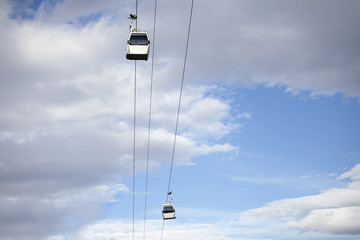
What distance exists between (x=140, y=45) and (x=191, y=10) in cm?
634

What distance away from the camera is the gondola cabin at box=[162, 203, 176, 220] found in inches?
1657

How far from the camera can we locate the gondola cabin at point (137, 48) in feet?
74.1

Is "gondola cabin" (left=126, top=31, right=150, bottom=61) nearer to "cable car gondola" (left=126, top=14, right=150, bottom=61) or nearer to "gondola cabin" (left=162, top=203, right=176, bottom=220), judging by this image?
"cable car gondola" (left=126, top=14, right=150, bottom=61)

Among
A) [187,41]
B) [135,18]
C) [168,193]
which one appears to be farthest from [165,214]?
[187,41]

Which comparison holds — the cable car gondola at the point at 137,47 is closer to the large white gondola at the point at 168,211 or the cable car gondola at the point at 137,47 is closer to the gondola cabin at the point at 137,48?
the gondola cabin at the point at 137,48

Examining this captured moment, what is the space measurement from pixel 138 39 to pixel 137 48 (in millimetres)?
1122

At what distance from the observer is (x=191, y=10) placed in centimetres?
1756

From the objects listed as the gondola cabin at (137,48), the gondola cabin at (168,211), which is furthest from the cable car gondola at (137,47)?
the gondola cabin at (168,211)

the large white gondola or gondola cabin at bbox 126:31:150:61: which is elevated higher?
gondola cabin at bbox 126:31:150:61

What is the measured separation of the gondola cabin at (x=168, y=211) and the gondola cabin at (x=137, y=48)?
23.3 m

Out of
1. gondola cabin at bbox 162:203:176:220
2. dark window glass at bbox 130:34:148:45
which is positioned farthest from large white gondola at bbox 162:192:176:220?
dark window glass at bbox 130:34:148:45

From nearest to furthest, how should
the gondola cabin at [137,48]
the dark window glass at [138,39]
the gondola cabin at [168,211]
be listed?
the gondola cabin at [137,48], the dark window glass at [138,39], the gondola cabin at [168,211]

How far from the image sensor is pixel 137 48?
22.9m

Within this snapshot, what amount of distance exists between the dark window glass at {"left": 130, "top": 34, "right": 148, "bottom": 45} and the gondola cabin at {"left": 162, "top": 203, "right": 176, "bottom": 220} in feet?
75.9
